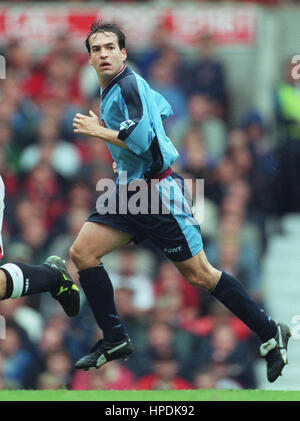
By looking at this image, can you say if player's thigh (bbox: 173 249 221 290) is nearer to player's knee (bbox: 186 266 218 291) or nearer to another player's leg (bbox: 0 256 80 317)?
player's knee (bbox: 186 266 218 291)

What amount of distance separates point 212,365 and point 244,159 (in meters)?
2.50

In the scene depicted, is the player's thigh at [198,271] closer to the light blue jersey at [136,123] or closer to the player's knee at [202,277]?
the player's knee at [202,277]

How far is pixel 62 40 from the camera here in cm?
1131

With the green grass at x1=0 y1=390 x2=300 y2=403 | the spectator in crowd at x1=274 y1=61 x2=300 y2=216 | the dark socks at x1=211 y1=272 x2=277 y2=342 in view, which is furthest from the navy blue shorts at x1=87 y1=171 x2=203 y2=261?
the spectator in crowd at x1=274 y1=61 x2=300 y2=216

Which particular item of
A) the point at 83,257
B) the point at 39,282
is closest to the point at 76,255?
the point at 83,257

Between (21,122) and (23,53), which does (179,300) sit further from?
(23,53)

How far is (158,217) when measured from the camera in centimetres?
653

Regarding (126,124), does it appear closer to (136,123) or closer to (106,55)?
(136,123)

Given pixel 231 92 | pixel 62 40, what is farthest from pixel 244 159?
pixel 62 40

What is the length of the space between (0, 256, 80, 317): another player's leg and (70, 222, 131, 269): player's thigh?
31 cm

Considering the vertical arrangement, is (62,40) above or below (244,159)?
above

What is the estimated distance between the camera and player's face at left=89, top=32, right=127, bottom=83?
6.39 m

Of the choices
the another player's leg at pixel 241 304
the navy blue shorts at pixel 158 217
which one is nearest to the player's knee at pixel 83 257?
the navy blue shorts at pixel 158 217

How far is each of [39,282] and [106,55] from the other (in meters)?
1.53
